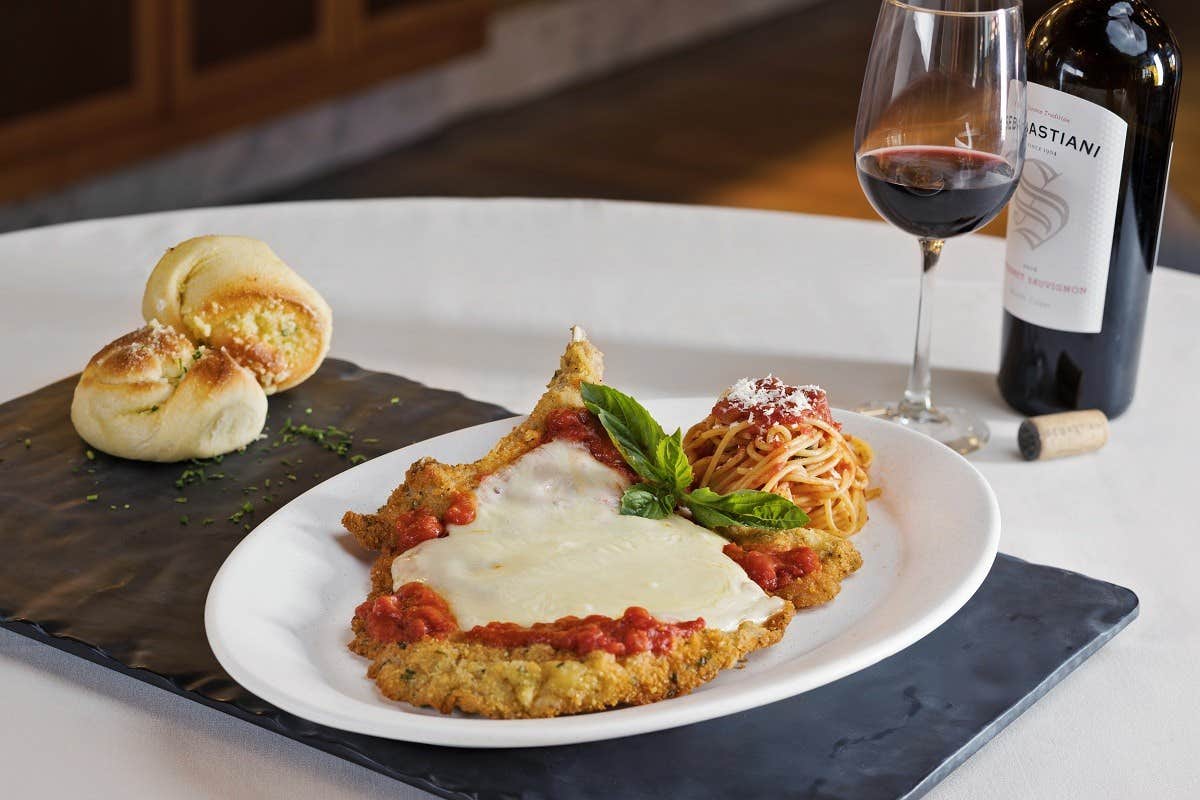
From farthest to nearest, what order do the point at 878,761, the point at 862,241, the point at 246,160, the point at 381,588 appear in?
the point at 246,160, the point at 862,241, the point at 381,588, the point at 878,761

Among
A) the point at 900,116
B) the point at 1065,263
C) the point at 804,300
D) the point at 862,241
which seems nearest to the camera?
the point at 900,116

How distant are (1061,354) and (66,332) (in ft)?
4.13

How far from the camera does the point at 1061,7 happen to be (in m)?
1.59

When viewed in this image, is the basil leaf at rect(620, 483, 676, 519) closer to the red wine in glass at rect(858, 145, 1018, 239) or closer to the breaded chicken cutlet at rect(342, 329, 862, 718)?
the breaded chicken cutlet at rect(342, 329, 862, 718)

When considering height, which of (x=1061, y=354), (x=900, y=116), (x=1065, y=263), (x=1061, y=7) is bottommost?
(x=1061, y=354)

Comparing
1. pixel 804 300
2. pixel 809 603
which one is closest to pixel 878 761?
pixel 809 603

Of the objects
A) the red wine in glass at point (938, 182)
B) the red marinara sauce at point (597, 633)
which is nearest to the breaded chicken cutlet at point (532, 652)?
the red marinara sauce at point (597, 633)

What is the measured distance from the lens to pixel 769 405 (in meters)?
1.37

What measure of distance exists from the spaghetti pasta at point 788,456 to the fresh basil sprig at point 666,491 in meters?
0.06

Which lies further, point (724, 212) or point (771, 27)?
point (771, 27)

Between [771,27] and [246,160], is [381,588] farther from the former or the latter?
[771,27]

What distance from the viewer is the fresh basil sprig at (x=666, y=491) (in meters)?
1.24

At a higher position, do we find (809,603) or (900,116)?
(900,116)

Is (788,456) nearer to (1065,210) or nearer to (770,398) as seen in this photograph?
(770,398)
